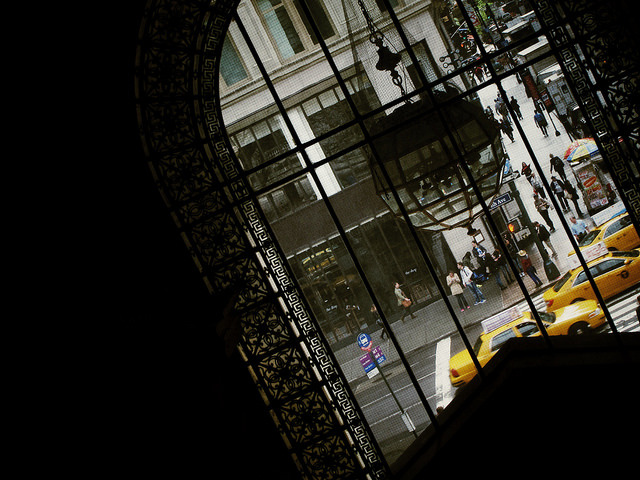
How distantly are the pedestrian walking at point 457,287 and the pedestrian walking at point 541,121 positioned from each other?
323cm

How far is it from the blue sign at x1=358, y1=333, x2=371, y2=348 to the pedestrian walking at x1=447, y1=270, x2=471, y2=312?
5.28 feet

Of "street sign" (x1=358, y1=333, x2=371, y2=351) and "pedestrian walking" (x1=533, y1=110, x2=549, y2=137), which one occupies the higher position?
"pedestrian walking" (x1=533, y1=110, x2=549, y2=137)

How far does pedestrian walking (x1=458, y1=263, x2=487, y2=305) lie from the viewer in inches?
301

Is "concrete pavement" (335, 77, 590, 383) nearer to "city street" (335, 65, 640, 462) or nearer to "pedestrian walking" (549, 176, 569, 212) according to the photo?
"city street" (335, 65, 640, 462)

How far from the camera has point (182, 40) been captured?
4.26 meters

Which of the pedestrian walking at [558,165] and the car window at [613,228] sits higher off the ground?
the pedestrian walking at [558,165]

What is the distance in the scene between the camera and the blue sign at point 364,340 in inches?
281

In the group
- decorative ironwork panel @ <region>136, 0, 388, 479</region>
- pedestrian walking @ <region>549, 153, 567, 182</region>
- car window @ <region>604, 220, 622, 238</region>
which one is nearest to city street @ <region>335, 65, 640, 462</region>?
pedestrian walking @ <region>549, 153, 567, 182</region>

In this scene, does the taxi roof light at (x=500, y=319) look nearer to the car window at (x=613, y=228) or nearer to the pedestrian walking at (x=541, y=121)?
the car window at (x=613, y=228)

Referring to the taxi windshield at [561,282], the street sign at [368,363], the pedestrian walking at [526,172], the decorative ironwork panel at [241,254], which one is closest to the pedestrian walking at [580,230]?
the pedestrian walking at [526,172]

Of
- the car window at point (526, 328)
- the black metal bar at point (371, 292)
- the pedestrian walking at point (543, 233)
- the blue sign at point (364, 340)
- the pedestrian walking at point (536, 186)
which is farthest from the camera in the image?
the pedestrian walking at point (536, 186)

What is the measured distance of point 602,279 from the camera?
712 cm

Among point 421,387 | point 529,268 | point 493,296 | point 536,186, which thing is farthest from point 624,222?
point 421,387

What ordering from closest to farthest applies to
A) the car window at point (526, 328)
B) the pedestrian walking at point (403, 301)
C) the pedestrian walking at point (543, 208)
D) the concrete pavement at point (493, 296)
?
the car window at point (526, 328) → the concrete pavement at point (493, 296) → the pedestrian walking at point (403, 301) → the pedestrian walking at point (543, 208)
